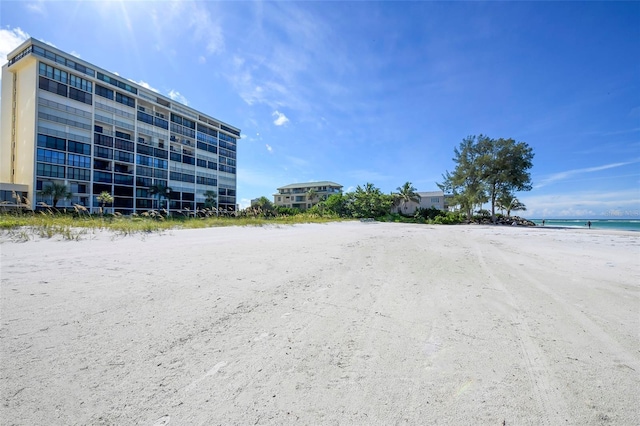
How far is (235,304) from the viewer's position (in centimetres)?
340

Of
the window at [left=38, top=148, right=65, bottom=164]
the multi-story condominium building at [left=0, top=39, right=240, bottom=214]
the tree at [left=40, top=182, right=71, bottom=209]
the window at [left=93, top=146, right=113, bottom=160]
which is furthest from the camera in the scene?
the window at [left=93, top=146, right=113, bottom=160]

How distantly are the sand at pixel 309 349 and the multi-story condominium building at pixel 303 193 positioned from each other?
83766 millimetres

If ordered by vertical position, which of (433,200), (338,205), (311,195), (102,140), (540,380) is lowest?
(540,380)

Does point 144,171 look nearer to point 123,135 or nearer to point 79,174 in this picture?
point 123,135

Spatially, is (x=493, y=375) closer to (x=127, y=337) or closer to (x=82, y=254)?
(x=127, y=337)

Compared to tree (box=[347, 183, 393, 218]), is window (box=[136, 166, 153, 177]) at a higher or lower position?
higher

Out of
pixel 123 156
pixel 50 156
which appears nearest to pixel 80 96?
pixel 123 156

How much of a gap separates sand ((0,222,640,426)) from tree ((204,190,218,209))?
61451mm

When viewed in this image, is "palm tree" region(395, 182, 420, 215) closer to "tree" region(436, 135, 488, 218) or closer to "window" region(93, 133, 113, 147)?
"tree" region(436, 135, 488, 218)

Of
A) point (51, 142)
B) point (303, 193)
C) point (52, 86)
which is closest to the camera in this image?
point (51, 142)

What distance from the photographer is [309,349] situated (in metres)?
2.39

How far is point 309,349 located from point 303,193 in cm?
9467

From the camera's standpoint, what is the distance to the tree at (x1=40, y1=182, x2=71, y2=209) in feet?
120

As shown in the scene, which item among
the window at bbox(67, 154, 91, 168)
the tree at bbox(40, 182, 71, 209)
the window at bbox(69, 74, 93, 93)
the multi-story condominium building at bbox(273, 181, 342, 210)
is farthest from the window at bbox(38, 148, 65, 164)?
the multi-story condominium building at bbox(273, 181, 342, 210)
